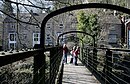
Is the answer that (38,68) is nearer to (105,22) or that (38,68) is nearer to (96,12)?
(96,12)

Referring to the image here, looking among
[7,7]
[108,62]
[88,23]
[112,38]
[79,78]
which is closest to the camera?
[7,7]

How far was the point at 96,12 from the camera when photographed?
126 ft

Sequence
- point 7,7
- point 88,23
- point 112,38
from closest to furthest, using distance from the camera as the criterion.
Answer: point 7,7 < point 88,23 < point 112,38

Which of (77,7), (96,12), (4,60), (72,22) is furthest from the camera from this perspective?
(72,22)

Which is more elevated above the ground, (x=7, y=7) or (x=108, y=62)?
(x=7, y=7)

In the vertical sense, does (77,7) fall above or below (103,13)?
below

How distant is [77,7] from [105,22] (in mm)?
35913

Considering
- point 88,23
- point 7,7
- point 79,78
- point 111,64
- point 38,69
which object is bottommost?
point 79,78

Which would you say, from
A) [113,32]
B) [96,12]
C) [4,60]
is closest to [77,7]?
[4,60]

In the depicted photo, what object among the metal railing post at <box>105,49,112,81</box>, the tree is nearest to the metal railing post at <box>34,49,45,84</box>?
the tree

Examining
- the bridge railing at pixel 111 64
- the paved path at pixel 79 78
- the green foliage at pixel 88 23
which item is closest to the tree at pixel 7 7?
the bridge railing at pixel 111 64

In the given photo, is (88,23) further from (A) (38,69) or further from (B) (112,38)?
(A) (38,69)

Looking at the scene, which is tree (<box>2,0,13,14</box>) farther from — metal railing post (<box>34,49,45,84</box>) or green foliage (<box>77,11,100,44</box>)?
green foliage (<box>77,11,100,44</box>)

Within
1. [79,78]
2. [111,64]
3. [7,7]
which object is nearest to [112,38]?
[79,78]
